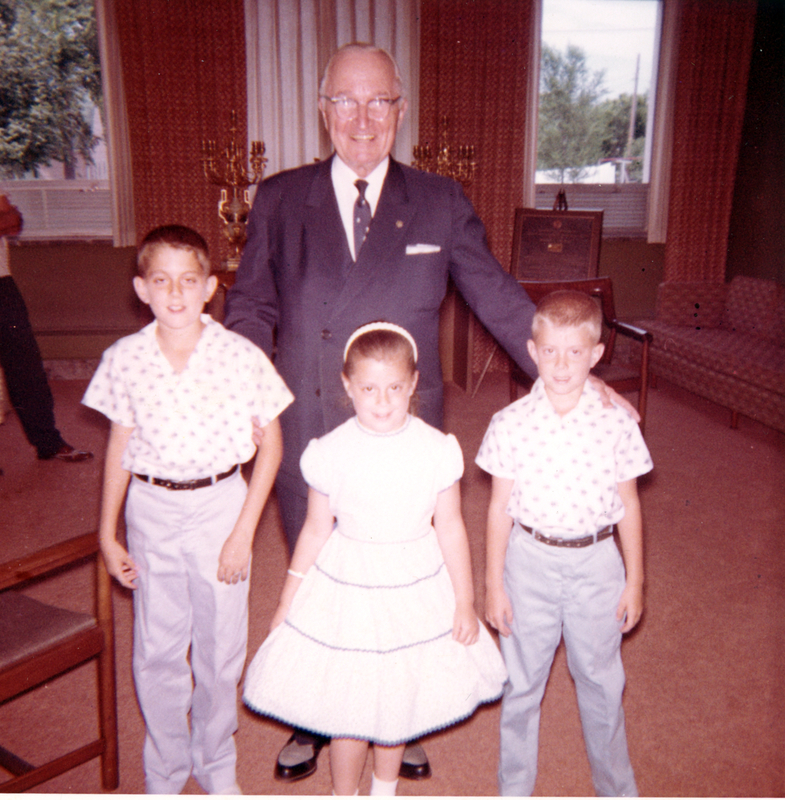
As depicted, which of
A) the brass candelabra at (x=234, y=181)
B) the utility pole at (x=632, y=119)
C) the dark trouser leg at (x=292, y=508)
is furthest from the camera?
the utility pole at (x=632, y=119)

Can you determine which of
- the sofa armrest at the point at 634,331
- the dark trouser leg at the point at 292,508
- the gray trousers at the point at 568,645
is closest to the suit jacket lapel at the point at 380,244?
the dark trouser leg at the point at 292,508

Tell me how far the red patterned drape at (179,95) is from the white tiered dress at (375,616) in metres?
5.47

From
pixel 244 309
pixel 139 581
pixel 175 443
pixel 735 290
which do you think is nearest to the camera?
pixel 175 443

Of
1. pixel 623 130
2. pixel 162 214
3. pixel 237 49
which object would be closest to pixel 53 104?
pixel 162 214

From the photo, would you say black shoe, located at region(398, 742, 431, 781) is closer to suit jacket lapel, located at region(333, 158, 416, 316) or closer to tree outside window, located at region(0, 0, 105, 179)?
suit jacket lapel, located at region(333, 158, 416, 316)

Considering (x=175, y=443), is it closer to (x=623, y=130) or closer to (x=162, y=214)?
(x=162, y=214)

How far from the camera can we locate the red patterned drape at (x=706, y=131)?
636 cm

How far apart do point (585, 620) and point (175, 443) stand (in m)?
1.04

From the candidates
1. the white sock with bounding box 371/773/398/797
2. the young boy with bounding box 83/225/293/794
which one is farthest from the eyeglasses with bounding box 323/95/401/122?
the white sock with bounding box 371/773/398/797

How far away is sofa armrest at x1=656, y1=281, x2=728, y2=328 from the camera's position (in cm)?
620

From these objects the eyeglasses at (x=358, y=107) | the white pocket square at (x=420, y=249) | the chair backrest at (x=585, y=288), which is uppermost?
the eyeglasses at (x=358, y=107)

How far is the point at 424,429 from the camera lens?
1.66m

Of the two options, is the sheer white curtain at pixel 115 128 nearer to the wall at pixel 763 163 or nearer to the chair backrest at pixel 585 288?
the chair backrest at pixel 585 288

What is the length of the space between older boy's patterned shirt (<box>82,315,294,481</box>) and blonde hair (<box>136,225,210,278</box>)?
0.16m
